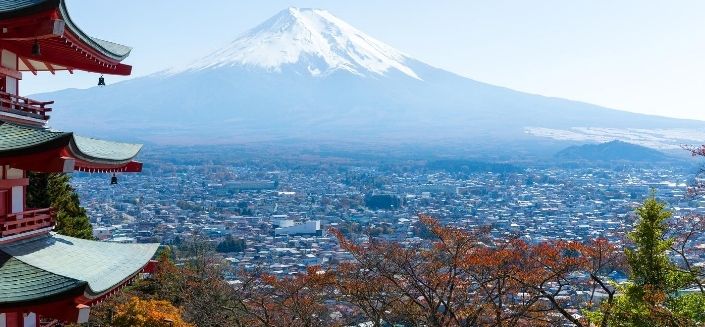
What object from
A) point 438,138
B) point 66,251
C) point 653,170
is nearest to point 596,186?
point 653,170

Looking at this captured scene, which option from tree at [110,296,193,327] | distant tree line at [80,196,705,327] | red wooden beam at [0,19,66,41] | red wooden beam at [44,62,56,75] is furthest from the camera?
tree at [110,296,193,327]

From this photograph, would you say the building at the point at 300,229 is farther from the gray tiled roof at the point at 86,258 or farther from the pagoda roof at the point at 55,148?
the pagoda roof at the point at 55,148

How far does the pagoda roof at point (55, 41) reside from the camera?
5.60m

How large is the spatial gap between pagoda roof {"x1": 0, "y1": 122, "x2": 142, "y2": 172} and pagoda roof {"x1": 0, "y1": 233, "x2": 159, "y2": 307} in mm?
689

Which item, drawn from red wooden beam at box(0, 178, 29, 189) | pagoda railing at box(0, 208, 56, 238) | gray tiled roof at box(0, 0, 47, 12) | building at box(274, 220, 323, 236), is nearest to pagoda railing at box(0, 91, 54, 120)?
red wooden beam at box(0, 178, 29, 189)

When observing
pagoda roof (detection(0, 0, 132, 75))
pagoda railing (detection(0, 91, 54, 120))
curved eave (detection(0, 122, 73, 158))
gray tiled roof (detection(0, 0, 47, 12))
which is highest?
gray tiled roof (detection(0, 0, 47, 12))

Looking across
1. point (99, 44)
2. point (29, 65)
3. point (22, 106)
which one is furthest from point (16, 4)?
point (29, 65)

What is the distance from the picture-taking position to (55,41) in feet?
21.5

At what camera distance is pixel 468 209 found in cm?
5853

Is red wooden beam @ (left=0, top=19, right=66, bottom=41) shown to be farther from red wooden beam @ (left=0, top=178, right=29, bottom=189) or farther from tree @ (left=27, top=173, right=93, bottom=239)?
tree @ (left=27, top=173, right=93, bottom=239)

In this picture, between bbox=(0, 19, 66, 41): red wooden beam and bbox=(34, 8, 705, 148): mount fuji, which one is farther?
bbox=(34, 8, 705, 148): mount fuji

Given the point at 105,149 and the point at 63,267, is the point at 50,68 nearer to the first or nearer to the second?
the point at 105,149

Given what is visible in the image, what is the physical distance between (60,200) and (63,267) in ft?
46.1

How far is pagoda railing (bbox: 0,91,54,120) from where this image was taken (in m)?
6.14
